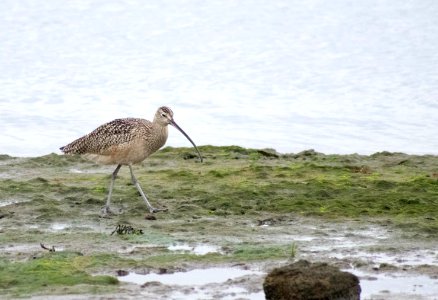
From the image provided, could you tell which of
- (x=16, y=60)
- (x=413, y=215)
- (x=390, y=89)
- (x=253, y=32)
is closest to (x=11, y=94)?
(x=16, y=60)

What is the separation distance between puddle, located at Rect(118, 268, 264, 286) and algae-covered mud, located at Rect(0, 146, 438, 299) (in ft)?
0.05

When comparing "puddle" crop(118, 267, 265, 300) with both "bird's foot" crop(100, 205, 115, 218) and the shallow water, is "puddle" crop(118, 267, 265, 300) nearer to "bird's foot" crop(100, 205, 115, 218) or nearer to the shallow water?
the shallow water

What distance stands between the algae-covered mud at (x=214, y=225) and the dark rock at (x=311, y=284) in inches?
18.9

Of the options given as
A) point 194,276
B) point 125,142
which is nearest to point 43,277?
point 194,276

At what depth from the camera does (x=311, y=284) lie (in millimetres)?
7844

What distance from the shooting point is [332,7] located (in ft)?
109

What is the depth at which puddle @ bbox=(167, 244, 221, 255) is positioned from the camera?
32.7 ft

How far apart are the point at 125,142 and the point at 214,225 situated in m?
1.50

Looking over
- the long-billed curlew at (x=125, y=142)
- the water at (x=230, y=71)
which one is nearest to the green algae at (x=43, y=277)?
the long-billed curlew at (x=125, y=142)

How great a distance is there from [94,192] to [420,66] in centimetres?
1297

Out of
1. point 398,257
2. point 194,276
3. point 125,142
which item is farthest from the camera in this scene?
point 125,142

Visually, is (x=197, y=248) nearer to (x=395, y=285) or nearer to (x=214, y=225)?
(x=214, y=225)

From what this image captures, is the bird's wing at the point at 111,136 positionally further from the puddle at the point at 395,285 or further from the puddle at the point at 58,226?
the puddle at the point at 395,285

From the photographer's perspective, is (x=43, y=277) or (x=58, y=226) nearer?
(x=43, y=277)
